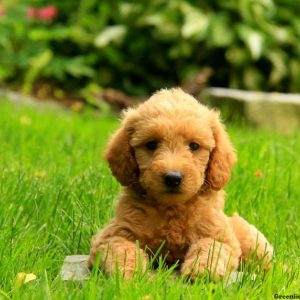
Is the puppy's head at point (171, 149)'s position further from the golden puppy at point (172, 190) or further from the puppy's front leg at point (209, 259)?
the puppy's front leg at point (209, 259)

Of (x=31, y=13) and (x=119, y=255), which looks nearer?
(x=119, y=255)

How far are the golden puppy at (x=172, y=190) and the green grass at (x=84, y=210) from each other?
20 centimetres

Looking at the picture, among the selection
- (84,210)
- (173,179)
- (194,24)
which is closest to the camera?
(173,179)

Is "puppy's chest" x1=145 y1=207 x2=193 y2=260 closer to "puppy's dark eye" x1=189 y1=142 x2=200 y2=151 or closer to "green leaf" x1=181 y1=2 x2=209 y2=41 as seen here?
"puppy's dark eye" x1=189 y1=142 x2=200 y2=151

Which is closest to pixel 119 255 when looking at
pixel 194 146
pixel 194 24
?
pixel 194 146

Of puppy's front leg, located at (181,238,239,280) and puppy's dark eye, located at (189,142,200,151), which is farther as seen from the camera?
puppy's dark eye, located at (189,142,200,151)

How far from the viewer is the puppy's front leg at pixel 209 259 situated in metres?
4.07

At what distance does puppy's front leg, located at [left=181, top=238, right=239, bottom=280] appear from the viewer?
407 centimetres

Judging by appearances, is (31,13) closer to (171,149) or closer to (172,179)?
(171,149)

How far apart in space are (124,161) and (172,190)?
0.40 metres

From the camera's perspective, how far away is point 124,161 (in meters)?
4.41

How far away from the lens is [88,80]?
13.3 meters

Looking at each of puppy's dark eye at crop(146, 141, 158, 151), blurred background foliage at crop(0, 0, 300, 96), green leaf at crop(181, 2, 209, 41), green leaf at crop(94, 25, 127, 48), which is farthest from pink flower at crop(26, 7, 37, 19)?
puppy's dark eye at crop(146, 141, 158, 151)

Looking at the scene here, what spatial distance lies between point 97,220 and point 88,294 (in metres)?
1.39
